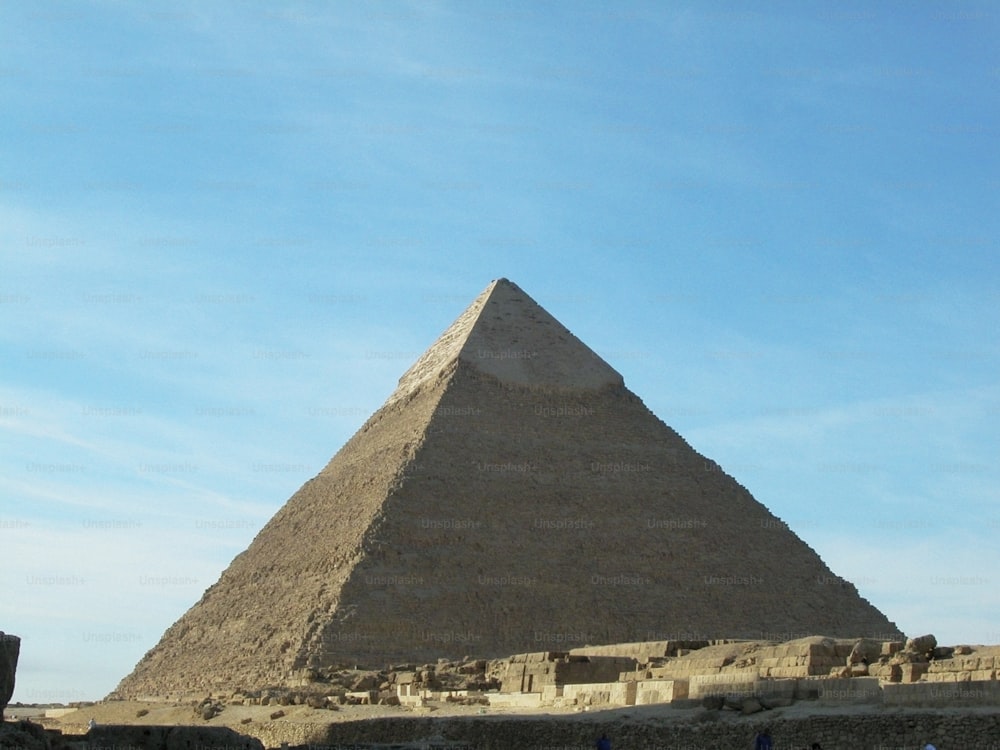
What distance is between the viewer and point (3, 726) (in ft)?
35.2

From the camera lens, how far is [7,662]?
10477 millimetres

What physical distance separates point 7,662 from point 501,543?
127 feet

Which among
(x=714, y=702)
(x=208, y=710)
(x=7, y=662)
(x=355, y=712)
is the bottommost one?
(x=7, y=662)

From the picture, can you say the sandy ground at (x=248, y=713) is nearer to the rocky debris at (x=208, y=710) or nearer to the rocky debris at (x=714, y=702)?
the rocky debris at (x=208, y=710)

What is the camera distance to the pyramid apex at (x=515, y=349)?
186 ft

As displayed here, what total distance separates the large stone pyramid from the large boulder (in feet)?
98.7

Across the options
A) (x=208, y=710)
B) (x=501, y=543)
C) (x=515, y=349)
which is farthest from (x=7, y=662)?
(x=515, y=349)

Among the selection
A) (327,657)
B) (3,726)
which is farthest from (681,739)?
(327,657)

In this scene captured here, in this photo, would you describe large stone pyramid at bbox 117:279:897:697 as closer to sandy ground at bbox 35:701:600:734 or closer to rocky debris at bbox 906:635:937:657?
sandy ground at bbox 35:701:600:734

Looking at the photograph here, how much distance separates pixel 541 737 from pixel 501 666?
43.2 feet

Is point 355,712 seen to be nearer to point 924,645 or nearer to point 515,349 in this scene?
point 924,645

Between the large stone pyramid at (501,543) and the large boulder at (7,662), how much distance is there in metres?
30.1

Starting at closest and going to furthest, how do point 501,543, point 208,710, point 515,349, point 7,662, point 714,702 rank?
1. point 7,662
2. point 714,702
3. point 208,710
4. point 501,543
5. point 515,349

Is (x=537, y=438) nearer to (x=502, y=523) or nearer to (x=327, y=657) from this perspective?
(x=502, y=523)
